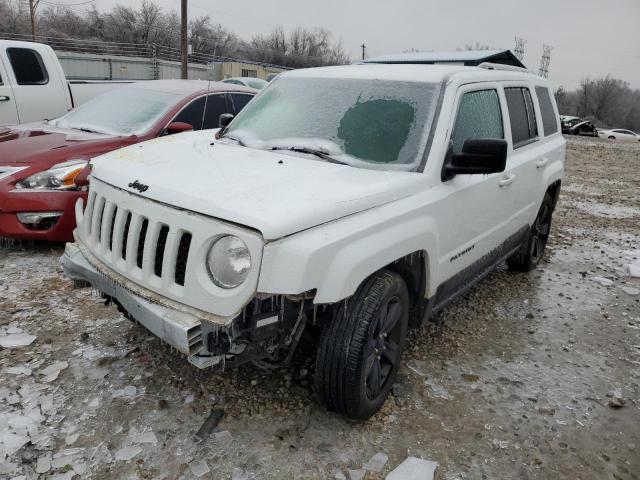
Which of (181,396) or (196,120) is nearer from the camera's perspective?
(181,396)

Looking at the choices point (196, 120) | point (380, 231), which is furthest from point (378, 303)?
point (196, 120)

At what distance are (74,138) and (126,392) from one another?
3201 mm

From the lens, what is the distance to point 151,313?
244 cm

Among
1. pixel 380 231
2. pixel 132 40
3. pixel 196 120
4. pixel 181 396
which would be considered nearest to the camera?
pixel 380 231

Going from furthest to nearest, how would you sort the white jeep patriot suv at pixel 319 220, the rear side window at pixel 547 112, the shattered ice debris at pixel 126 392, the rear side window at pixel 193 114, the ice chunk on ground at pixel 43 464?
1. the rear side window at pixel 193 114
2. the rear side window at pixel 547 112
3. the shattered ice debris at pixel 126 392
4. the ice chunk on ground at pixel 43 464
5. the white jeep patriot suv at pixel 319 220

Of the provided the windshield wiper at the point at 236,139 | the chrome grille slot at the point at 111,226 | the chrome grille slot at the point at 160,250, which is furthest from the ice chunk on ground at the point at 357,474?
the windshield wiper at the point at 236,139

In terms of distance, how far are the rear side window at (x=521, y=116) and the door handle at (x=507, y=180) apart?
282 mm

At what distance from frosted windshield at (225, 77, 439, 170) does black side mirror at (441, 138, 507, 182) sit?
20cm

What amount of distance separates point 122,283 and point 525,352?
2735 millimetres

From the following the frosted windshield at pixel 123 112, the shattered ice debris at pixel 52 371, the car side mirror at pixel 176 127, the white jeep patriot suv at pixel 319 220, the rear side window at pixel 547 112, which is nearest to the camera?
Answer: the white jeep patriot suv at pixel 319 220

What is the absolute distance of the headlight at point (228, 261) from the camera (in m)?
2.29

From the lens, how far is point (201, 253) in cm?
233

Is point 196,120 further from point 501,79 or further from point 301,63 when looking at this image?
point 301,63

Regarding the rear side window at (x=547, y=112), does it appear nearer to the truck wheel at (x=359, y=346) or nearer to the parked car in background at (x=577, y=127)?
the truck wheel at (x=359, y=346)
